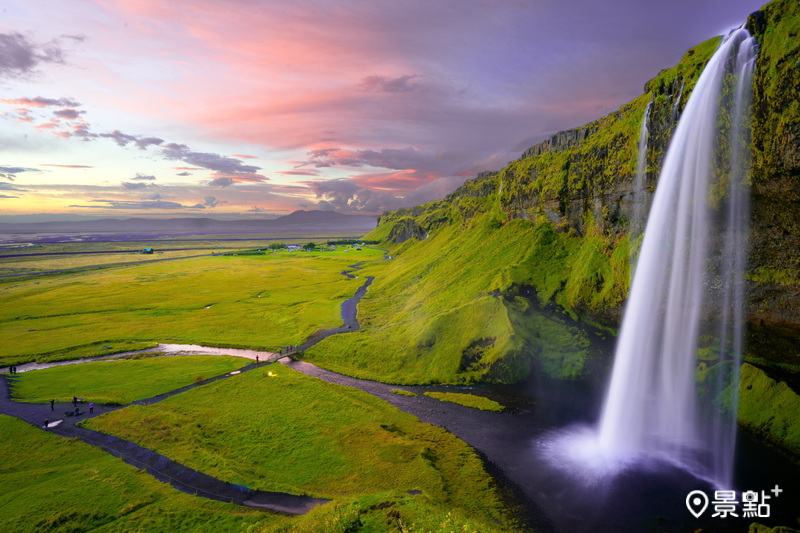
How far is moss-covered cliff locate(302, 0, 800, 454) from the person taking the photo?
39.3m

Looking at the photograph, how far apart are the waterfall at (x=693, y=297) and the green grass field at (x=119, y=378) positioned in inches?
2672

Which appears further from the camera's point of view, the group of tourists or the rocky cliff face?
the group of tourists

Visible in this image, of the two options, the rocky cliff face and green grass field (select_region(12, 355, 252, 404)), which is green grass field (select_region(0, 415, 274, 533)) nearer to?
green grass field (select_region(12, 355, 252, 404))

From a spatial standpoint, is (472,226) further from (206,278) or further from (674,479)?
(206,278)

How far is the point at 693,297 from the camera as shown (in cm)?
4847

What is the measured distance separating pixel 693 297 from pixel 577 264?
3009cm

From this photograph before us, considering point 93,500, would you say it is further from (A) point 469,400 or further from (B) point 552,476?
(A) point 469,400

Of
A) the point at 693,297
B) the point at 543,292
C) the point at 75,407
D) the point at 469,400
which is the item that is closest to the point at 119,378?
the point at 75,407

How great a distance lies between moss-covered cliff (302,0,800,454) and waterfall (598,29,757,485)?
6.42 ft

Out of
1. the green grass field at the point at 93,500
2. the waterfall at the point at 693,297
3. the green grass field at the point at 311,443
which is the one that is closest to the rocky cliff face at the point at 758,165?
the waterfall at the point at 693,297

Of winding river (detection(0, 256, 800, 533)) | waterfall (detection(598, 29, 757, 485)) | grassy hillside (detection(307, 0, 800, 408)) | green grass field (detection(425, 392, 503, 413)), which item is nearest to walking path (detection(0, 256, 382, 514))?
winding river (detection(0, 256, 800, 533))

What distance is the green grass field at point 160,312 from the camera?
89.3 m

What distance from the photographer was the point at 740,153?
4144 centimetres

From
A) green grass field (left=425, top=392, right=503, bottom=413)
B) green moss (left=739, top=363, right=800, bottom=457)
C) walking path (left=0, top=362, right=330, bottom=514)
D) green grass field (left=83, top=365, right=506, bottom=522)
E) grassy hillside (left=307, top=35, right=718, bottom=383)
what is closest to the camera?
walking path (left=0, top=362, right=330, bottom=514)
